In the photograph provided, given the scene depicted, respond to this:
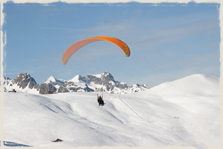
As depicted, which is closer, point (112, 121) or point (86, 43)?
point (86, 43)

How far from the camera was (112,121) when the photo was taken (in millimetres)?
35531

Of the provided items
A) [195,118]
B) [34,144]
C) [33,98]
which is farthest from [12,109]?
[195,118]

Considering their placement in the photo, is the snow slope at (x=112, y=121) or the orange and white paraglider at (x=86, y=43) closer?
the snow slope at (x=112, y=121)

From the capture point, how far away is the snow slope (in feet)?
94.7

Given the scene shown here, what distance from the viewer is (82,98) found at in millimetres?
42562

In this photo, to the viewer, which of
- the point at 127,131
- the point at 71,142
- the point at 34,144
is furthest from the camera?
the point at 127,131

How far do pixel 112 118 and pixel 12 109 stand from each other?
11865 mm

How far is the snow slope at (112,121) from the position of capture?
28859 millimetres

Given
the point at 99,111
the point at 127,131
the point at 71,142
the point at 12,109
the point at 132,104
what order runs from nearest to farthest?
the point at 71,142
the point at 127,131
the point at 12,109
the point at 99,111
the point at 132,104

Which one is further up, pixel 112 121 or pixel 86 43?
pixel 86 43

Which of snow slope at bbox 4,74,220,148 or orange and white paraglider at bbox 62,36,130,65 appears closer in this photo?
snow slope at bbox 4,74,220,148

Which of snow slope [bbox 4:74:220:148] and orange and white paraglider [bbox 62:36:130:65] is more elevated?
orange and white paraglider [bbox 62:36:130:65]

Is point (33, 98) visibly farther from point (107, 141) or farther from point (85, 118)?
point (107, 141)

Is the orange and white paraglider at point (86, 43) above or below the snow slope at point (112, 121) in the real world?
above
